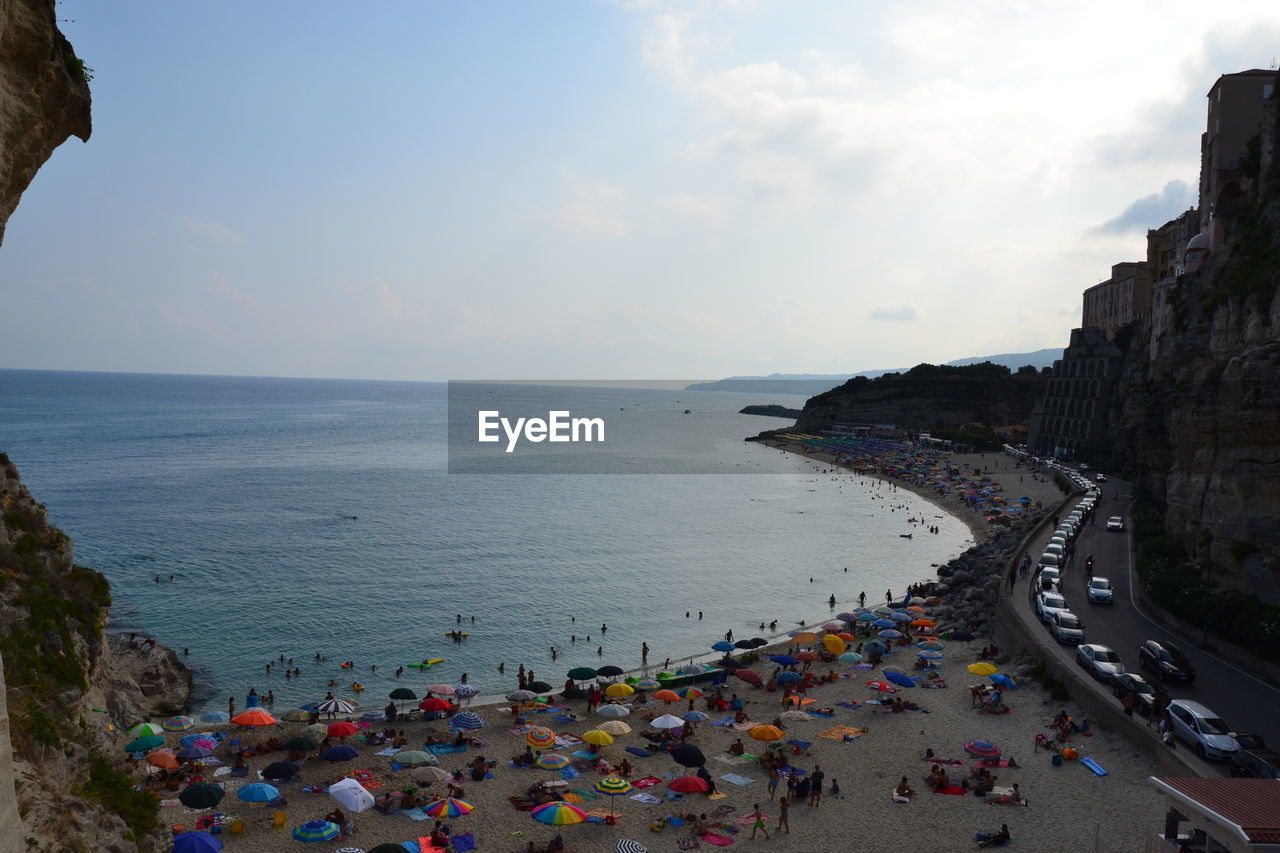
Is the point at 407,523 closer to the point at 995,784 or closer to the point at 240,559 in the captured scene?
the point at 240,559

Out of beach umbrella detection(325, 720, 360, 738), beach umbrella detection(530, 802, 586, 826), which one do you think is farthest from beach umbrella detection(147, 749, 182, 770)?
beach umbrella detection(530, 802, 586, 826)

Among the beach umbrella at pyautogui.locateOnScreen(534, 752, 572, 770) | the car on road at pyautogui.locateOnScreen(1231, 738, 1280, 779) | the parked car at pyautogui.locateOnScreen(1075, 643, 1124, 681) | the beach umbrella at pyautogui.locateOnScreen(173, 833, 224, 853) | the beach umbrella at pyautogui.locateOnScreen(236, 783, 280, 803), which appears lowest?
the beach umbrella at pyautogui.locateOnScreen(534, 752, 572, 770)

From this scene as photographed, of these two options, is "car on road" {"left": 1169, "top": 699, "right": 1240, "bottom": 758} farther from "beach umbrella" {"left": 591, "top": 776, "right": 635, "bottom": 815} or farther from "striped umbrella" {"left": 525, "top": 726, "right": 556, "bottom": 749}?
"striped umbrella" {"left": 525, "top": 726, "right": 556, "bottom": 749}

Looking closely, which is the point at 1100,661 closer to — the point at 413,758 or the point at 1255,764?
the point at 1255,764

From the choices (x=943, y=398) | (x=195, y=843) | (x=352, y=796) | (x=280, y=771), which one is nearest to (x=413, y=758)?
(x=352, y=796)

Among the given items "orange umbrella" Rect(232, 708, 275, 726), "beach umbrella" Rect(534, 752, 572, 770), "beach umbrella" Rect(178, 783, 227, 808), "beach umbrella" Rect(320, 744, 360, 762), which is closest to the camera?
"beach umbrella" Rect(178, 783, 227, 808)

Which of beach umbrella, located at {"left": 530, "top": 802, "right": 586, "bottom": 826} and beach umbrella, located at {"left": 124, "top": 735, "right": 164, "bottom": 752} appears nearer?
beach umbrella, located at {"left": 530, "top": 802, "right": 586, "bottom": 826}

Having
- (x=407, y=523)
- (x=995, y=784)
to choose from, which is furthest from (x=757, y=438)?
(x=995, y=784)
